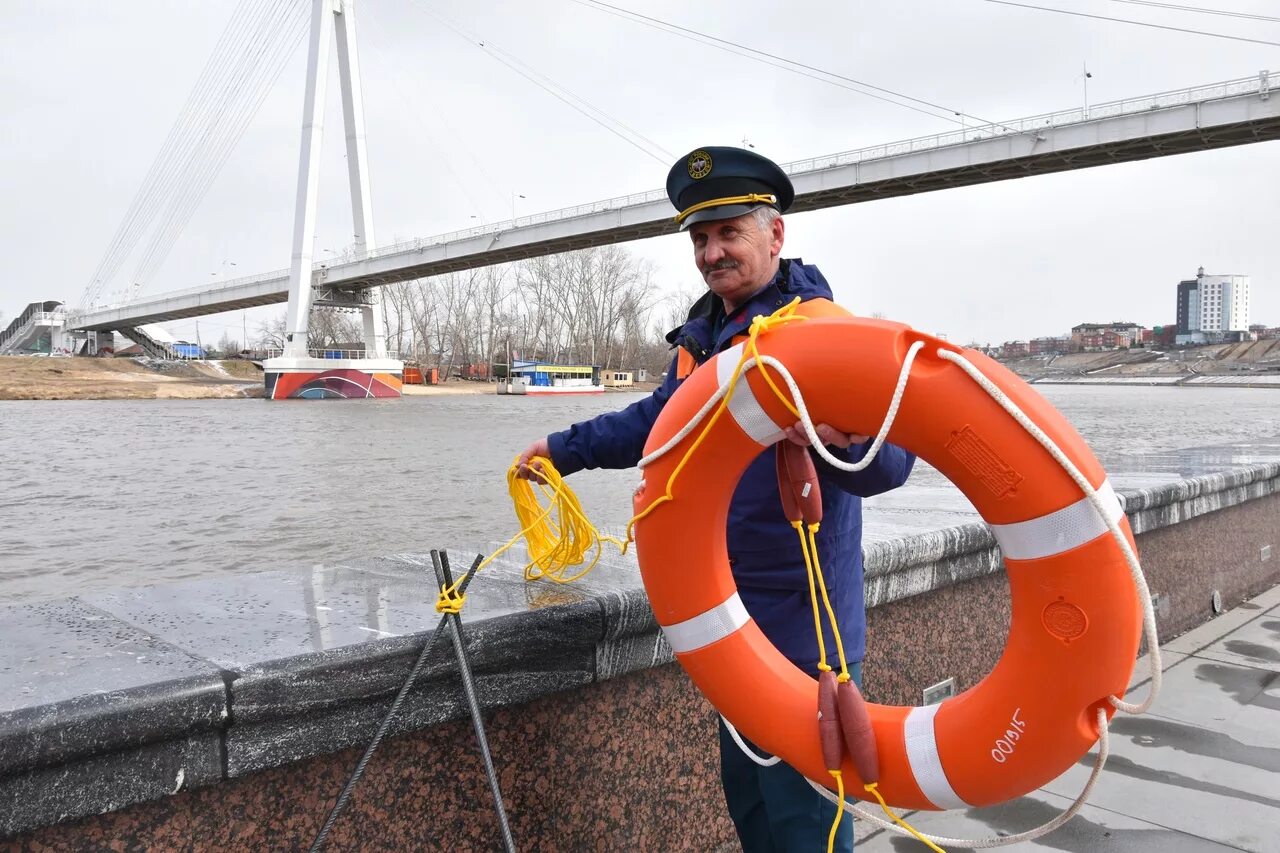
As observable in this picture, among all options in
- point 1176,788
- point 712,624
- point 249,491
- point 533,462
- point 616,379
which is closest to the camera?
point 712,624

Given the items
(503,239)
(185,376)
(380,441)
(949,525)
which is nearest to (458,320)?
(185,376)

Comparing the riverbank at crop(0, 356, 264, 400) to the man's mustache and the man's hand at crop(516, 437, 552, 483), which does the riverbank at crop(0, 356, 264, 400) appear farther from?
the man's mustache

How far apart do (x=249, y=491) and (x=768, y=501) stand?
11.4 meters

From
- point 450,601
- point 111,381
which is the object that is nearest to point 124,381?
point 111,381

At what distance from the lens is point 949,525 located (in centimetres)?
270

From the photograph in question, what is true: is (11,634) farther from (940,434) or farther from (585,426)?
(940,434)

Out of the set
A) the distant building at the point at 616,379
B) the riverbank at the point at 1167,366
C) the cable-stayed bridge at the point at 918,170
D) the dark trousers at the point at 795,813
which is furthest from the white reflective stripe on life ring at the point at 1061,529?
the riverbank at the point at 1167,366

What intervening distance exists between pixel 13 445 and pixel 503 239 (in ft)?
69.2

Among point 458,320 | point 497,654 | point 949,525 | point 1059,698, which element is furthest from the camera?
point 458,320

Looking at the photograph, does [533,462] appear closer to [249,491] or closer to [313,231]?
[249,491]

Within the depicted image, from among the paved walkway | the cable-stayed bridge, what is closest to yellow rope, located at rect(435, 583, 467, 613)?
the paved walkway

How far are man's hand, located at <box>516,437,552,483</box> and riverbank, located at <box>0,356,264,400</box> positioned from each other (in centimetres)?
3731

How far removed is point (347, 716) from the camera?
56.4 inches

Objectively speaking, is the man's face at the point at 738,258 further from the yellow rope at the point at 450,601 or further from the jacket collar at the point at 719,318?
the yellow rope at the point at 450,601
